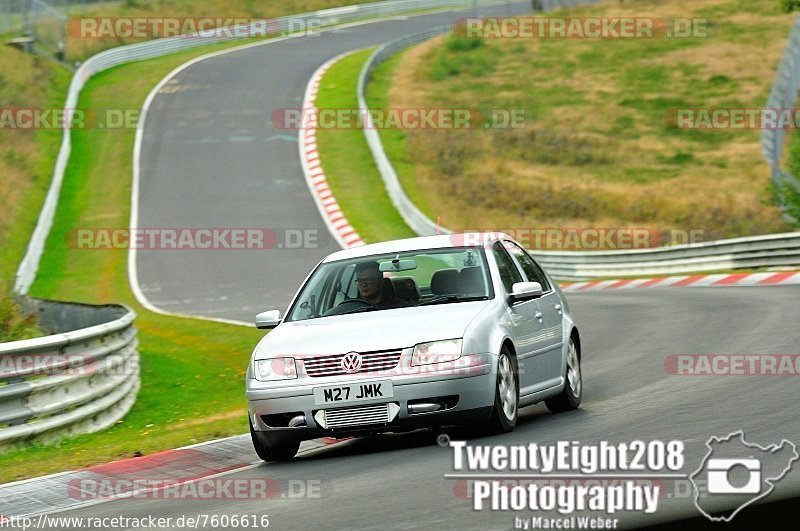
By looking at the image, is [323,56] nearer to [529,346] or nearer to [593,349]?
[593,349]

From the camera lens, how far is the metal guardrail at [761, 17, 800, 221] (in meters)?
29.0

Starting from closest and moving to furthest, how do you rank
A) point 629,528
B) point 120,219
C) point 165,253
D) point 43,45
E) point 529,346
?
1. point 629,528
2. point 529,346
3. point 165,253
4. point 120,219
5. point 43,45

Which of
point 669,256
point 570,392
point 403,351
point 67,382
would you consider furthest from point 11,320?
point 669,256

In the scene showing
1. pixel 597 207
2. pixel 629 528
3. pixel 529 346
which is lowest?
pixel 597 207

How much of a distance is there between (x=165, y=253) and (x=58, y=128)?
1468cm

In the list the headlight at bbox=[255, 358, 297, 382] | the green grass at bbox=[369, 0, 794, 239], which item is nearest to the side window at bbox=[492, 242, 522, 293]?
the headlight at bbox=[255, 358, 297, 382]

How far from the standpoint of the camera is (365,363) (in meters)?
9.40

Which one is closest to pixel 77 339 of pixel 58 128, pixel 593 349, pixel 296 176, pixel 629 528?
pixel 593 349

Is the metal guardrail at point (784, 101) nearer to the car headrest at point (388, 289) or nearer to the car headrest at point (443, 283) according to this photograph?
the car headrest at point (443, 283)

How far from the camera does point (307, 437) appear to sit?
9578 millimetres

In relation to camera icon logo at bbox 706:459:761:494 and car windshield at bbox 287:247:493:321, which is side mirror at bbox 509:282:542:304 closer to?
car windshield at bbox 287:247:493:321

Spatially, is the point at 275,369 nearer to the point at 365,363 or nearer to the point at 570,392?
the point at 365,363

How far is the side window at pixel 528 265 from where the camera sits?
11375mm

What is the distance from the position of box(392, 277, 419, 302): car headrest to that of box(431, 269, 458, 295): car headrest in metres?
0.15
